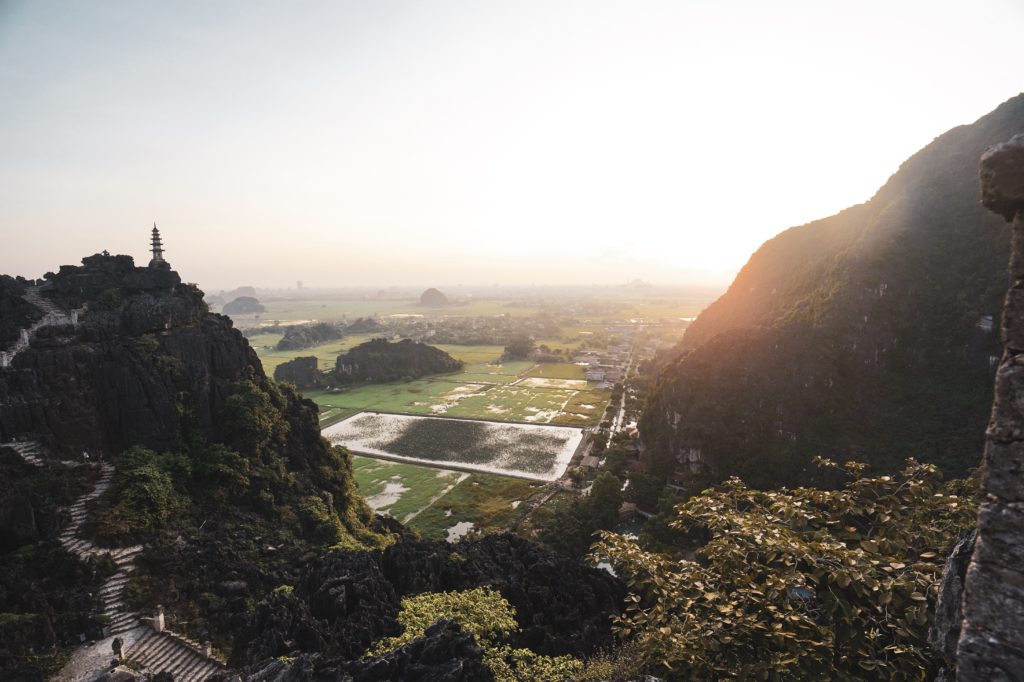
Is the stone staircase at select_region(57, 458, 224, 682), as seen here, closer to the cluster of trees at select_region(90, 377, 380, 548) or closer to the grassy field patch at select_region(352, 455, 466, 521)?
the cluster of trees at select_region(90, 377, 380, 548)

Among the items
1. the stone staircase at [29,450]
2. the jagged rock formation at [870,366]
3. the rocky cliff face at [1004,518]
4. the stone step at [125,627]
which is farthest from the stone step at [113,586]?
the jagged rock formation at [870,366]

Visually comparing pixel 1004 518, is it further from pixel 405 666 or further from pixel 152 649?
pixel 152 649

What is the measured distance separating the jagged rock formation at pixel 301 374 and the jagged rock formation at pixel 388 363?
4315mm

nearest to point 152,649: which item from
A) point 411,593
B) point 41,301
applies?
point 411,593

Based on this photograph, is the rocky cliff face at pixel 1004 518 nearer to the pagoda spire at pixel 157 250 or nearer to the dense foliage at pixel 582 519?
the dense foliage at pixel 582 519

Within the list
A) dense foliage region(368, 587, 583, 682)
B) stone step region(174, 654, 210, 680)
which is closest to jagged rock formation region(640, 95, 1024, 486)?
dense foliage region(368, 587, 583, 682)

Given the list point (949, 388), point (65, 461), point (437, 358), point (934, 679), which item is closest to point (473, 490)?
point (65, 461)

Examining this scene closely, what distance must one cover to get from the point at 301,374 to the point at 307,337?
2559 inches

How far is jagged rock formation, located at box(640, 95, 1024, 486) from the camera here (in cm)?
4734

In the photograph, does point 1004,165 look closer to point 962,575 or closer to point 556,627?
point 962,575

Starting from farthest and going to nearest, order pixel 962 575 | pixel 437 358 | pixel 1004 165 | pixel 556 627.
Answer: pixel 437 358
pixel 556 627
pixel 962 575
pixel 1004 165

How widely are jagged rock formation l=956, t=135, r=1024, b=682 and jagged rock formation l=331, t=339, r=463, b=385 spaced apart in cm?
10692

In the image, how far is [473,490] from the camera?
49.9 m

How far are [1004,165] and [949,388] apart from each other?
6053 cm
